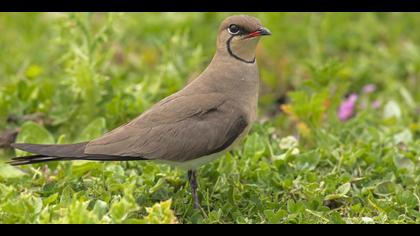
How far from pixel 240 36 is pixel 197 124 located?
27.8 inches

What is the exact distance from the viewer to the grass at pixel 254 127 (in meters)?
4.92

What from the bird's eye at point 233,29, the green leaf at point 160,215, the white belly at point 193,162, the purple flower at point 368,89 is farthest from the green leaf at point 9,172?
the purple flower at point 368,89

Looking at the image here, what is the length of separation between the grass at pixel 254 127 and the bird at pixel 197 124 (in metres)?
0.26

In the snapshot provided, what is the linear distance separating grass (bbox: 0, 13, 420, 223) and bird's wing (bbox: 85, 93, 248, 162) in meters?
0.28

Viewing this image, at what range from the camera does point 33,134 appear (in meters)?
5.85

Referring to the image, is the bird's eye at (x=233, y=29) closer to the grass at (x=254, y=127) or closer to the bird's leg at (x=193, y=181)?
the grass at (x=254, y=127)

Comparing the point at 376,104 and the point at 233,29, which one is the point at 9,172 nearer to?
the point at 233,29

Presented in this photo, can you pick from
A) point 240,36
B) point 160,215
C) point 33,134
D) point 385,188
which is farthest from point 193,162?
point 33,134

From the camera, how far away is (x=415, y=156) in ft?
18.9
